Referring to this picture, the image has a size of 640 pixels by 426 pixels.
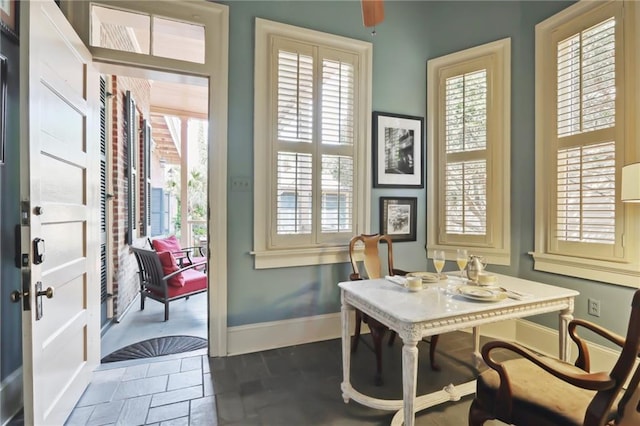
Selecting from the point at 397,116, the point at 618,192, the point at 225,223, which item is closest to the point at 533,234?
the point at 618,192

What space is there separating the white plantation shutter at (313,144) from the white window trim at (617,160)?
1.63 m

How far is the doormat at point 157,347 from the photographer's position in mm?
2609

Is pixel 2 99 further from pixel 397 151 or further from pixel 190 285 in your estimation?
pixel 397 151

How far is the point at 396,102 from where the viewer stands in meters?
3.25

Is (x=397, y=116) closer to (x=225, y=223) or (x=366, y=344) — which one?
(x=225, y=223)

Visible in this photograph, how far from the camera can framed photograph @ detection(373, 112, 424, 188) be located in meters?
3.16

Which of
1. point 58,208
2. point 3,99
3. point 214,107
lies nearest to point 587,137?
point 214,107

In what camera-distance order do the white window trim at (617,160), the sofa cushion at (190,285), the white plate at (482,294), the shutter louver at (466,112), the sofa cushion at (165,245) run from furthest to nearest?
the sofa cushion at (165,245) → the sofa cushion at (190,285) → the shutter louver at (466,112) → the white window trim at (617,160) → the white plate at (482,294)

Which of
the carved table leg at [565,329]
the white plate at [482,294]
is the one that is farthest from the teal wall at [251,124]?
the carved table leg at [565,329]

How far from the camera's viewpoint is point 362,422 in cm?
180

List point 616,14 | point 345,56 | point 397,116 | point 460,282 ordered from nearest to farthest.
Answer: point 460,282 < point 616,14 < point 345,56 < point 397,116

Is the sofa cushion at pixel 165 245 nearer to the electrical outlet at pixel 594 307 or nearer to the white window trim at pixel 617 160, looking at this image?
the white window trim at pixel 617 160

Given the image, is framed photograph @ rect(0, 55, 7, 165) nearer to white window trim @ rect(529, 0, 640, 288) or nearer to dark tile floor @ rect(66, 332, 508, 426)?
dark tile floor @ rect(66, 332, 508, 426)

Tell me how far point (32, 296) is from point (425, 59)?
374cm
